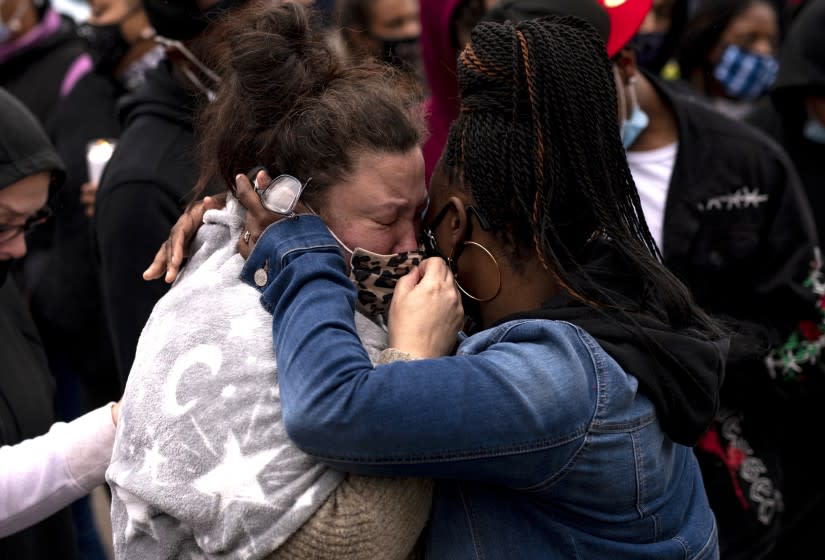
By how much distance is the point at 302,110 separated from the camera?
2021mm

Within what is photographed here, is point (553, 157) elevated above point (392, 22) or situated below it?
above

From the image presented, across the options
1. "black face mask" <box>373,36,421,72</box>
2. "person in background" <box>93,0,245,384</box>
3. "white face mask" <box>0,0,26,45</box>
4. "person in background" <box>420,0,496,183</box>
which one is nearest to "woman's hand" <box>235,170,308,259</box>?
"person in background" <box>93,0,245,384</box>

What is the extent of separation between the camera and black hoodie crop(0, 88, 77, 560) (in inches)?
105

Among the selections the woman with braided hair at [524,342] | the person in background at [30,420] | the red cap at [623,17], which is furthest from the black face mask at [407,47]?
the woman with braided hair at [524,342]

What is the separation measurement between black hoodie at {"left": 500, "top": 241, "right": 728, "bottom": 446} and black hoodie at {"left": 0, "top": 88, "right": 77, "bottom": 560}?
4.84ft

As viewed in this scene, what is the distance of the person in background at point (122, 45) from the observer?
4660 millimetres

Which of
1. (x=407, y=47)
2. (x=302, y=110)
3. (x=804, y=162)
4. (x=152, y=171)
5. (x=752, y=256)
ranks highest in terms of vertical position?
(x=302, y=110)

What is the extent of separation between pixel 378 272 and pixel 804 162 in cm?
282

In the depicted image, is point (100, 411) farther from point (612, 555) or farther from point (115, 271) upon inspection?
point (612, 555)

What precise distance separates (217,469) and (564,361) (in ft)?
2.06

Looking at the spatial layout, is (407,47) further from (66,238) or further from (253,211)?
(253,211)

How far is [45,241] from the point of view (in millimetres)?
4336

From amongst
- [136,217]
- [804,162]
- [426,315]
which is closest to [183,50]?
[136,217]

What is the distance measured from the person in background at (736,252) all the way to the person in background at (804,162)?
1.09 ft
